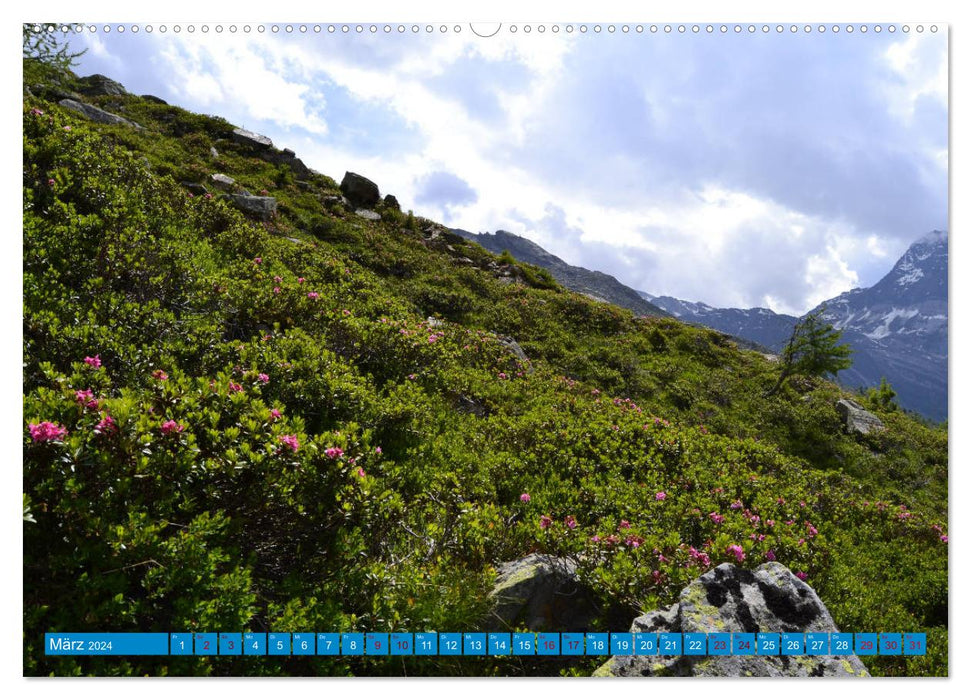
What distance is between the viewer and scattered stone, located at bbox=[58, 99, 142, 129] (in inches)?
776

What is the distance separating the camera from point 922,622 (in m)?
5.59

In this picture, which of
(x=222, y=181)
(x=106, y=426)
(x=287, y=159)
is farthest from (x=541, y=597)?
(x=287, y=159)

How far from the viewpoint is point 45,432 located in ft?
8.97

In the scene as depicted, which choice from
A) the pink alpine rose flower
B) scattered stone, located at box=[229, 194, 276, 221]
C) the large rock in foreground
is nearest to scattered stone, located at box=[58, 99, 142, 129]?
scattered stone, located at box=[229, 194, 276, 221]

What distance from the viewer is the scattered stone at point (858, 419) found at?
667 inches

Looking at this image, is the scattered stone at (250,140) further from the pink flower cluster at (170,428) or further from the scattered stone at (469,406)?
the pink flower cluster at (170,428)

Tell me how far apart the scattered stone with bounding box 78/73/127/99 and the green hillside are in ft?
78.0

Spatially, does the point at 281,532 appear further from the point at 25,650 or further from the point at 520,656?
the point at 520,656

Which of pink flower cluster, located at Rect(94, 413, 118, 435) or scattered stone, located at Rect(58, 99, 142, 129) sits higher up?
scattered stone, located at Rect(58, 99, 142, 129)

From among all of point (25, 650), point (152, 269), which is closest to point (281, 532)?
point (25, 650)

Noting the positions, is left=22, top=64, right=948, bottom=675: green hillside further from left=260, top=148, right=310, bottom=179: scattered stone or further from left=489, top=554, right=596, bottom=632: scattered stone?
left=260, top=148, right=310, bottom=179: scattered stone

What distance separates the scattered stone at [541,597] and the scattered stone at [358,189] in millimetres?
25070

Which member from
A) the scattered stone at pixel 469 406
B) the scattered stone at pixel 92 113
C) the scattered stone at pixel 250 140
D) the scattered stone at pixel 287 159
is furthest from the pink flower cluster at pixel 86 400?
the scattered stone at pixel 250 140

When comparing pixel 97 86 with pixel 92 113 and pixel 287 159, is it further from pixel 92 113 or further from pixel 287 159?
pixel 287 159
